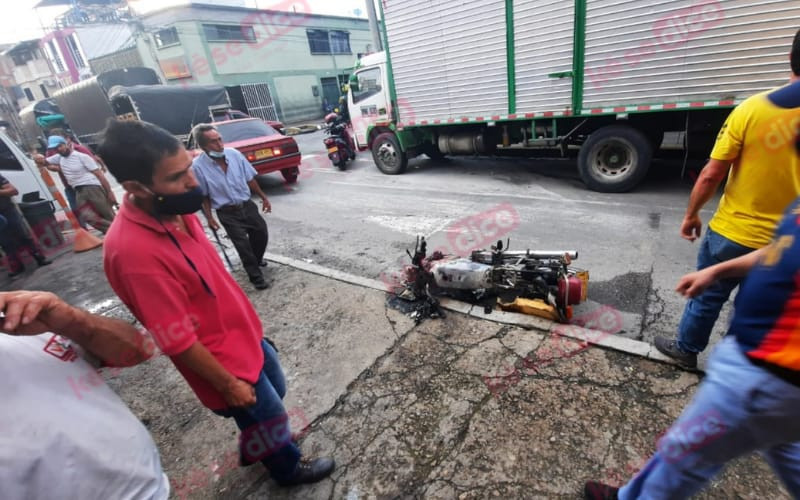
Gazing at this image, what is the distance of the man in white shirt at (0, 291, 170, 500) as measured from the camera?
88 cm

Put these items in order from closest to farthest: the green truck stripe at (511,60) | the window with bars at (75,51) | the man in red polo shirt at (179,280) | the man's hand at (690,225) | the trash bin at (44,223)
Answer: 1. the man in red polo shirt at (179,280)
2. the man's hand at (690,225)
3. the green truck stripe at (511,60)
4. the trash bin at (44,223)
5. the window with bars at (75,51)

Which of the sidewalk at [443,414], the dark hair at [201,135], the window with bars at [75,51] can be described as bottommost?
the sidewalk at [443,414]

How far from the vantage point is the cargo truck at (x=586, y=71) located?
15.0 feet

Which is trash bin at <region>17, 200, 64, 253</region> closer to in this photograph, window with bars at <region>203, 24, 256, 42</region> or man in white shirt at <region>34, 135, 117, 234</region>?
man in white shirt at <region>34, 135, 117, 234</region>

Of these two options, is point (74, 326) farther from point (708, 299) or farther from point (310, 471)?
point (708, 299)

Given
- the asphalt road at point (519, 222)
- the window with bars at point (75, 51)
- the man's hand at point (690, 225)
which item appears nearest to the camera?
the man's hand at point (690, 225)

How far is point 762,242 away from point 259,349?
2614mm

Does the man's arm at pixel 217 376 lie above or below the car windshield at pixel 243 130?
below

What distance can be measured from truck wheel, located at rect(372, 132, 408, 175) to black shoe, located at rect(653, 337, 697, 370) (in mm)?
6810

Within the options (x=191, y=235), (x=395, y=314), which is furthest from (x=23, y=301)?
(x=395, y=314)

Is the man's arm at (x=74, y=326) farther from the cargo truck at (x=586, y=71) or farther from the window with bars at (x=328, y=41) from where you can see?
the window with bars at (x=328, y=41)

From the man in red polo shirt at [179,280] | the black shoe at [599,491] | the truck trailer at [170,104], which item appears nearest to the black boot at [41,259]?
the man in red polo shirt at [179,280]

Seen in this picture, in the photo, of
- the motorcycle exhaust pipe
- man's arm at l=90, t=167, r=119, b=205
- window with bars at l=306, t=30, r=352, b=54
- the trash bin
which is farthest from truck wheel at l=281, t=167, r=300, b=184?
window with bars at l=306, t=30, r=352, b=54

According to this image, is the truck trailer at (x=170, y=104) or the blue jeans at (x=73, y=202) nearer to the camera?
the blue jeans at (x=73, y=202)
